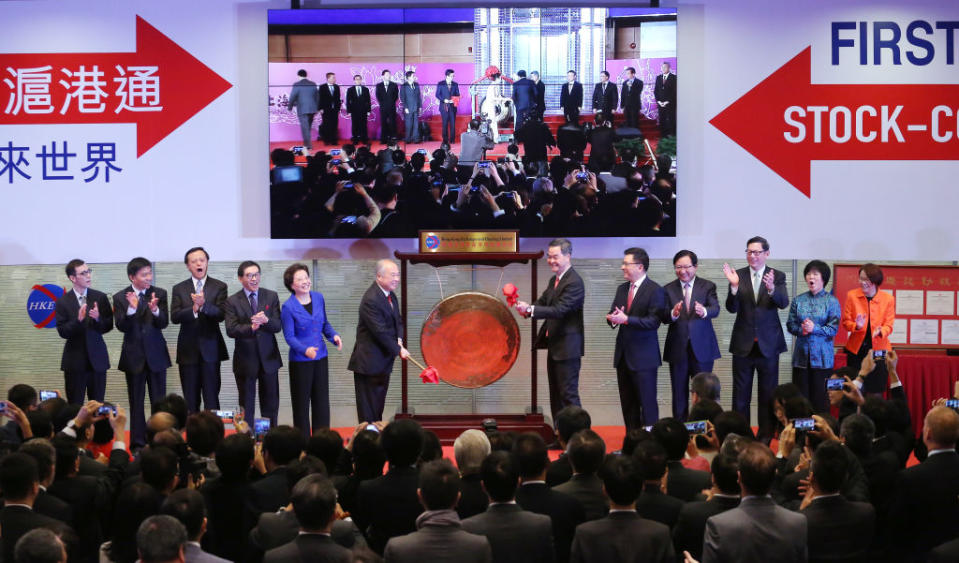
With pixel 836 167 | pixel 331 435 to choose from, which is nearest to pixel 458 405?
pixel 836 167

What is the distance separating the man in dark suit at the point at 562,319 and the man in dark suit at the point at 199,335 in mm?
2172

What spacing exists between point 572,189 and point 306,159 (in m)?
2.16

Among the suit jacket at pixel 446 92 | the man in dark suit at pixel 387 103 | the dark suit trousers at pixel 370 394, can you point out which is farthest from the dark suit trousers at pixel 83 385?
the suit jacket at pixel 446 92

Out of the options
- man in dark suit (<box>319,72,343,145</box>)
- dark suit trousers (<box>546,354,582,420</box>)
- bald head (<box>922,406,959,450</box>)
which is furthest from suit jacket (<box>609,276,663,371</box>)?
bald head (<box>922,406,959,450</box>)

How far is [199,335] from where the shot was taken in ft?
24.2

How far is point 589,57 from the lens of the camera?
8273 millimetres

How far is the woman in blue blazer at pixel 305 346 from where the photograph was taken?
7.16 metres

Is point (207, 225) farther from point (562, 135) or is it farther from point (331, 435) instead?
point (331, 435)

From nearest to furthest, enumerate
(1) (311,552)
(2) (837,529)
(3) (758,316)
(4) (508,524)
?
(1) (311,552) < (4) (508,524) < (2) (837,529) < (3) (758,316)

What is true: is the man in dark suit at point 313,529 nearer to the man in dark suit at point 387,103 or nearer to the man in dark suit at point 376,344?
the man in dark suit at point 376,344

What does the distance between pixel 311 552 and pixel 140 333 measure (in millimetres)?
4552

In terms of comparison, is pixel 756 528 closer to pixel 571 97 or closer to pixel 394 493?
pixel 394 493

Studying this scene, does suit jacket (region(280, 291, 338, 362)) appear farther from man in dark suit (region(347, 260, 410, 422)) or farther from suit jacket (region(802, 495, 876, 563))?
suit jacket (region(802, 495, 876, 563))

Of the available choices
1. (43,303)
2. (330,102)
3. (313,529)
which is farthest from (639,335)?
(43,303)
